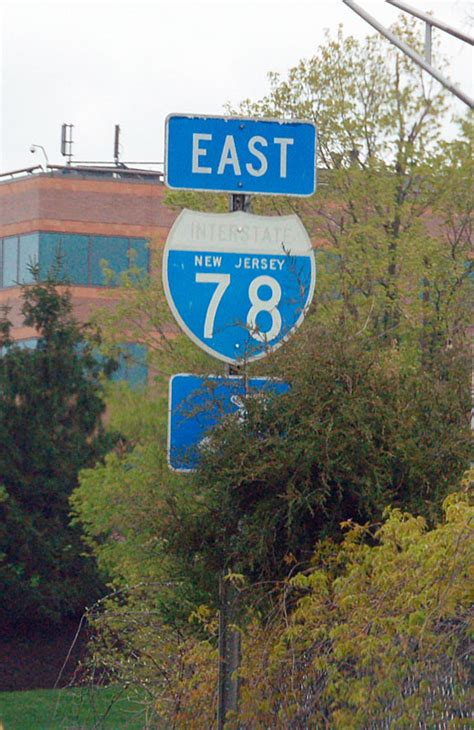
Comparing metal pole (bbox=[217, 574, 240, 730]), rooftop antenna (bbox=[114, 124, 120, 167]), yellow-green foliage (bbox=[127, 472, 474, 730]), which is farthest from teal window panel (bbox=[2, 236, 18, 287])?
metal pole (bbox=[217, 574, 240, 730])

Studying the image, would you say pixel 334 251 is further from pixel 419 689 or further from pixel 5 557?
pixel 419 689

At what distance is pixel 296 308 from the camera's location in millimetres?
6129

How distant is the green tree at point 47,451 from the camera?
37.5 meters

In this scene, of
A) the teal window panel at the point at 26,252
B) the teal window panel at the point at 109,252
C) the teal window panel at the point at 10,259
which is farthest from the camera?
the teal window panel at the point at 10,259

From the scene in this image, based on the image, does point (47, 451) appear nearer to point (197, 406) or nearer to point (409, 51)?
point (409, 51)

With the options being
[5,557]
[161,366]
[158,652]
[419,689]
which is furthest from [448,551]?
[5,557]

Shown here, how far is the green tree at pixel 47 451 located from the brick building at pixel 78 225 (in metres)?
11.7

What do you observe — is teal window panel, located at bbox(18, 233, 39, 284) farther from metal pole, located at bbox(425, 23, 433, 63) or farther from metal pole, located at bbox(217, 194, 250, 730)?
metal pole, located at bbox(217, 194, 250, 730)

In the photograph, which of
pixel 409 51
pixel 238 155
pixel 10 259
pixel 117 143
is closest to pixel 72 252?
pixel 10 259

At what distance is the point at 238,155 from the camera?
20.6 ft

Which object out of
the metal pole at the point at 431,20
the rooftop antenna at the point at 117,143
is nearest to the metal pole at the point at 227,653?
the metal pole at the point at 431,20

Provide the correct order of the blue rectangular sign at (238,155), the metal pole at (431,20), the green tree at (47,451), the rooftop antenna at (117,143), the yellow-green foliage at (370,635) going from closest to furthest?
the yellow-green foliage at (370,635), the blue rectangular sign at (238,155), the metal pole at (431,20), the green tree at (47,451), the rooftop antenna at (117,143)

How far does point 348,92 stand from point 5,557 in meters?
16.5

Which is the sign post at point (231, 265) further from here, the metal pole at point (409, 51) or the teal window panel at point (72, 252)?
the teal window panel at point (72, 252)
